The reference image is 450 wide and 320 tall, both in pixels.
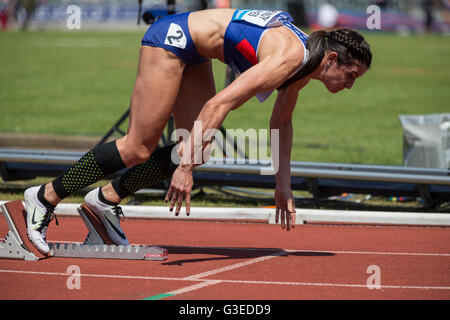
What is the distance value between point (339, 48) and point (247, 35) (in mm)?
602

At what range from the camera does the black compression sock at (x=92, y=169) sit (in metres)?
5.20

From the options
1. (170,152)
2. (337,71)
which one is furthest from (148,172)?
(337,71)

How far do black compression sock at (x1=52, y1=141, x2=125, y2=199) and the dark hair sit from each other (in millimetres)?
1289

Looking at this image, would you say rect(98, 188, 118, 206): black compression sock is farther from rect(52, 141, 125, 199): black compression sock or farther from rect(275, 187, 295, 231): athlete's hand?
rect(275, 187, 295, 231): athlete's hand

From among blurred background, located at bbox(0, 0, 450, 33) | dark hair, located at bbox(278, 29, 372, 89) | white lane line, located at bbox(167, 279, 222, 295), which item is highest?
blurred background, located at bbox(0, 0, 450, 33)

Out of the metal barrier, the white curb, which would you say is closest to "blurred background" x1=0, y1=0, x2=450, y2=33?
the metal barrier

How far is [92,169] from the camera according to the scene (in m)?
5.26

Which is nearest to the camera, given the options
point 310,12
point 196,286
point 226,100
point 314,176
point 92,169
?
point 226,100

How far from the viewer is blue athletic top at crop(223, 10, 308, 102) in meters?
4.89

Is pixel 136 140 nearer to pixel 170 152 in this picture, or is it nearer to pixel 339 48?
pixel 170 152
